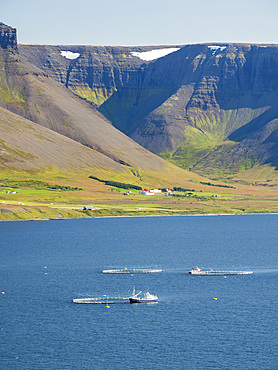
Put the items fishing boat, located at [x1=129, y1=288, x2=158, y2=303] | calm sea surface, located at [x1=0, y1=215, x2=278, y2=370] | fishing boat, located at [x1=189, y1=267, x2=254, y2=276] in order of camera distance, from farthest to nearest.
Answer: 1. fishing boat, located at [x1=189, y1=267, x2=254, y2=276]
2. fishing boat, located at [x1=129, y1=288, x2=158, y2=303]
3. calm sea surface, located at [x1=0, y1=215, x2=278, y2=370]

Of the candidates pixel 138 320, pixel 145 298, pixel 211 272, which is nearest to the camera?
→ pixel 138 320

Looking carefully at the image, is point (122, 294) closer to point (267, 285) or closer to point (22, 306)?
point (22, 306)

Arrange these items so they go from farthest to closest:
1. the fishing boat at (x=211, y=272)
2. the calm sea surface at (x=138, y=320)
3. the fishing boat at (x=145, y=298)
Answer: the fishing boat at (x=211, y=272)
the fishing boat at (x=145, y=298)
the calm sea surface at (x=138, y=320)

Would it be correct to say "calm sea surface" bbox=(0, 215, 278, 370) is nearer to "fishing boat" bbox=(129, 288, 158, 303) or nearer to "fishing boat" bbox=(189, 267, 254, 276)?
"fishing boat" bbox=(189, 267, 254, 276)

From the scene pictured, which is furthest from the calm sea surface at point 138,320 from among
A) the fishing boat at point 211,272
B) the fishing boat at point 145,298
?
the fishing boat at point 145,298

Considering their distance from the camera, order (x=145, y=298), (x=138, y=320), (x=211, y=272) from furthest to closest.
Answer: (x=211, y=272)
(x=145, y=298)
(x=138, y=320)

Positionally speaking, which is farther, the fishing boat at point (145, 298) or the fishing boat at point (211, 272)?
the fishing boat at point (211, 272)

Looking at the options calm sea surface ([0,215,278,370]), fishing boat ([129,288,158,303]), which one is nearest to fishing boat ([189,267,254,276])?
calm sea surface ([0,215,278,370])

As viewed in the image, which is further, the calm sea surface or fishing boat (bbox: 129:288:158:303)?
fishing boat (bbox: 129:288:158:303)

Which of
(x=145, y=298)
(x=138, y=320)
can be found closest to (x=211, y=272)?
(x=145, y=298)

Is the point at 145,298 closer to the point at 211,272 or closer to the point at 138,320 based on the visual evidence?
the point at 138,320

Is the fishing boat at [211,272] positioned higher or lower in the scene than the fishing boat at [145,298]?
lower

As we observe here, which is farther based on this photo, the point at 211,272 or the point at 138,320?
the point at 211,272

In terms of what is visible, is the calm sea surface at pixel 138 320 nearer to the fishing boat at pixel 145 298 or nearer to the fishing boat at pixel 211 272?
the fishing boat at pixel 211 272
